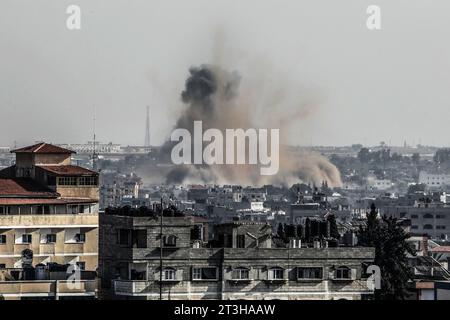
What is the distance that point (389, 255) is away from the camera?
48.7 m

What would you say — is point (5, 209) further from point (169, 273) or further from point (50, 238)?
point (169, 273)

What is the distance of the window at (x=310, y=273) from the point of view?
4369 centimetres

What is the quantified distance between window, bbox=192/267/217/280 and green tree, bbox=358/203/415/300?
12.1ft

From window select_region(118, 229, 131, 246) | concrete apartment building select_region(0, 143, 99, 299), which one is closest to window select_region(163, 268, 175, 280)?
window select_region(118, 229, 131, 246)

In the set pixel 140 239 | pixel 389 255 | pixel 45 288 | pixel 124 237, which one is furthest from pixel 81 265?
pixel 389 255

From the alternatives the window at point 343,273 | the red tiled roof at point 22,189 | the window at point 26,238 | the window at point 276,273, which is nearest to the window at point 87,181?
the red tiled roof at point 22,189

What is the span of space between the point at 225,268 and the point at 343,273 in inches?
107

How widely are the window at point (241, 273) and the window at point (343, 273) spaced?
205 centimetres

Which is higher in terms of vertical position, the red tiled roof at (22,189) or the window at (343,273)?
the red tiled roof at (22,189)

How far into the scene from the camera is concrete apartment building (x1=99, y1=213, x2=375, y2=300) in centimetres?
4266

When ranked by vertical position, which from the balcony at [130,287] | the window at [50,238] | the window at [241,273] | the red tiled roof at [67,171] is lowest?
the balcony at [130,287]

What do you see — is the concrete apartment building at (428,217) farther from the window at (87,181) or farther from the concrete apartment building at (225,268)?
the concrete apartment building at (225,268)

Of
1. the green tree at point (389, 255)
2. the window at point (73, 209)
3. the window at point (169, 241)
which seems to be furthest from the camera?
the window at point (73, 209)
